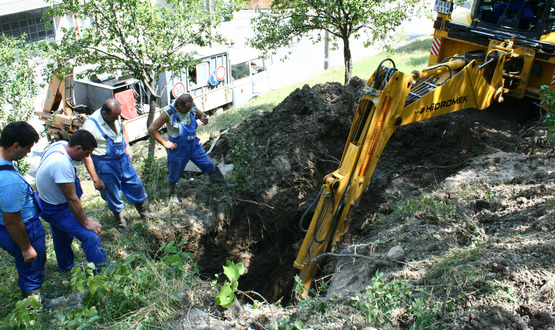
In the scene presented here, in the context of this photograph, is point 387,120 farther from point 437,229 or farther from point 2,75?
point 2,75

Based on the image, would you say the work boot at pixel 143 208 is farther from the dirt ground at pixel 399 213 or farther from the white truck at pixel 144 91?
the white truck at pixel 144 91

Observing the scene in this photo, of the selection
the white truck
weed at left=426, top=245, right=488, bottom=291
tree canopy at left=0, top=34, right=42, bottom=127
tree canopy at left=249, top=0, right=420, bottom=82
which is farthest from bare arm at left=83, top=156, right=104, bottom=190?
tree canopy at left=249, top=0, right=420, bottom=82

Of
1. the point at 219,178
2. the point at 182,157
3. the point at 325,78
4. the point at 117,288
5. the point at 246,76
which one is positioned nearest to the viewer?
the point at 117,288

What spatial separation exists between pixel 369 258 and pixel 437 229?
796 millimetres

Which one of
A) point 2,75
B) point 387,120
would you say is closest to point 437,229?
point 387,120

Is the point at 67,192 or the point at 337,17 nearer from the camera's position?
the point at 67,192

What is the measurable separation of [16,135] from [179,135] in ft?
7.02

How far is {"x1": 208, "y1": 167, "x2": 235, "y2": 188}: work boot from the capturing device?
253 inches

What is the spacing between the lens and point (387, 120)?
14.8 ft

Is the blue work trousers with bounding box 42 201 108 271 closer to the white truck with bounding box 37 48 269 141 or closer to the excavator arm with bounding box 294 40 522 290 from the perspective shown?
the excavator arm with bounding box 294 40 522 290

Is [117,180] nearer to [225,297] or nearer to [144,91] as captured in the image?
[225,297]

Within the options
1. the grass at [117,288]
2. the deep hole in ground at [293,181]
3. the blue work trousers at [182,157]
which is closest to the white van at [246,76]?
the deep hole in ground at [293,181]

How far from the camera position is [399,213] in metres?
5.23

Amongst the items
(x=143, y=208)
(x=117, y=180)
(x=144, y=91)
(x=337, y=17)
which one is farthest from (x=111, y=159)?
(x=144, y=91)
